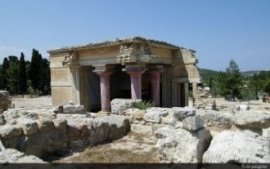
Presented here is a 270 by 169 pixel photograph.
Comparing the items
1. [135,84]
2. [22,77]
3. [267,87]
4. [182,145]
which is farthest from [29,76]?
[182,145]

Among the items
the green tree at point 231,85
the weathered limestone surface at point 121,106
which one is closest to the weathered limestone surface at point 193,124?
the weathered limestone surface at point 121,106

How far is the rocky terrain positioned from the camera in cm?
441

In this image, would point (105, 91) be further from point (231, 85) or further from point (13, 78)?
point (13, 78)

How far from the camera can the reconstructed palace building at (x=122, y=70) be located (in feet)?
→ 45.3

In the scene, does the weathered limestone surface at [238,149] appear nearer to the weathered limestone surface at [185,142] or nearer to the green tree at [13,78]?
the weathered limestone surface at [185,142]

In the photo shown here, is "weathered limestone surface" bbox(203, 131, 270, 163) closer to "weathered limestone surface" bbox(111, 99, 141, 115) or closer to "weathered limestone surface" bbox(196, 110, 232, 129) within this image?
"weathered limestone surface" bbox(196, 110, 232, 129)

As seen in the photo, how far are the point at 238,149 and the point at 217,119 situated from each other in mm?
2504

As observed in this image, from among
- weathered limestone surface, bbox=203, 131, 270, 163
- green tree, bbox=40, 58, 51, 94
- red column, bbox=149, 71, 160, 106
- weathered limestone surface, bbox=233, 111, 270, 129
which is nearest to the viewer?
weathered limestone surface, bbox=203, 131, 270, 163

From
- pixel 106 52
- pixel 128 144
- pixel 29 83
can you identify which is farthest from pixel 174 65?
pixel 29 83

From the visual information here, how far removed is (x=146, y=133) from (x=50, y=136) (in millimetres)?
3006

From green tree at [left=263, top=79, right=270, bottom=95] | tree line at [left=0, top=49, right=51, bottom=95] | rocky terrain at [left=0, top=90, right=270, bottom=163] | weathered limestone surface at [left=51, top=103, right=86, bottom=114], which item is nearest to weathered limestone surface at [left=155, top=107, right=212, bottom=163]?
rocky terrain at [left=0, top=90, right=270, bottom=163]

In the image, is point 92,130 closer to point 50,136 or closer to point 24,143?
point 50,136

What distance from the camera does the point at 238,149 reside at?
408 cm

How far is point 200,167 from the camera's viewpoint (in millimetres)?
4430
